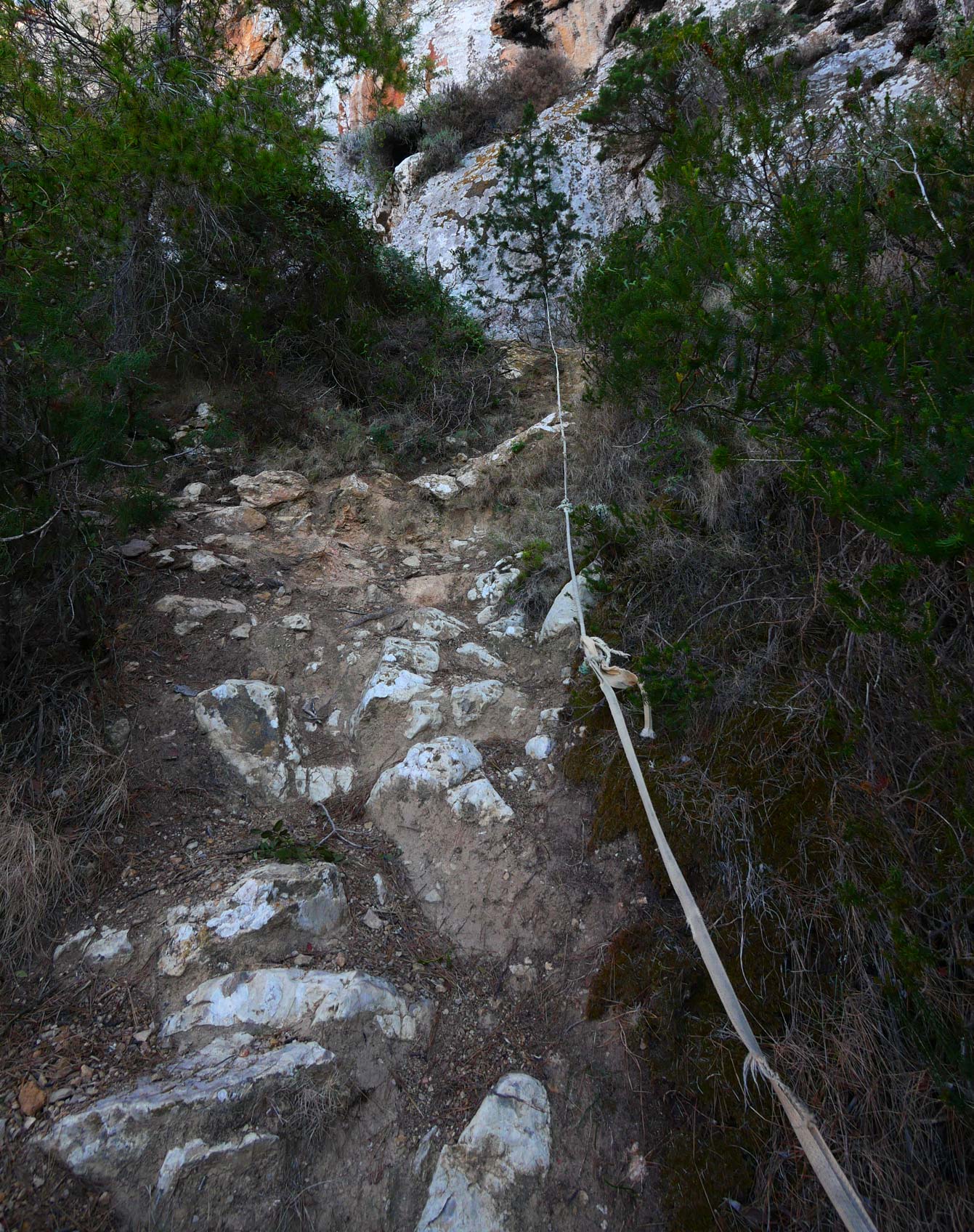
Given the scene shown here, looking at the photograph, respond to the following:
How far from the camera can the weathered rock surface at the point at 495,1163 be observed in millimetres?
1586

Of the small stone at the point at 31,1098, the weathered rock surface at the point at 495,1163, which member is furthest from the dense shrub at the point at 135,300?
the weathered rock surface at the point at 495,1163

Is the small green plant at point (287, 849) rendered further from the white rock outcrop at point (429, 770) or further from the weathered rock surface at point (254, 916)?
the white rock outcrop at point (429, 770)

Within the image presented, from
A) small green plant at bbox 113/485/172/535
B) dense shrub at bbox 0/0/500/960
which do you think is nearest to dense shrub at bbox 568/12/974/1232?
dense shrub at bbox 0/0/500/960

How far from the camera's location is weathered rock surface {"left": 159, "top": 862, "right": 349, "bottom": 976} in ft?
6.53

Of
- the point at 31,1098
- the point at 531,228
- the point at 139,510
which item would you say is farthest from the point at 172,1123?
the point at 531,228

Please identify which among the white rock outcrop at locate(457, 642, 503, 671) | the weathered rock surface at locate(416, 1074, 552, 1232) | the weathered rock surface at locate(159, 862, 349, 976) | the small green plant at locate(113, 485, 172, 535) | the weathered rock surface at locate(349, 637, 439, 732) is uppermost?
the small green plant at locate(113, 485, 172, 535)

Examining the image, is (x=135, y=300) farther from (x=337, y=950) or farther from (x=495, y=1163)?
(x=495, y=1163)

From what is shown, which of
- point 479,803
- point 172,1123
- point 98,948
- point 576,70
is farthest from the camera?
point 576,70

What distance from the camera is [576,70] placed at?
10047mm

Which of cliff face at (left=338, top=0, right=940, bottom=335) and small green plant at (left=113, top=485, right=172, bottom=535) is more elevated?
cliff face at (left=338, top=0, right=940, bottom=335)

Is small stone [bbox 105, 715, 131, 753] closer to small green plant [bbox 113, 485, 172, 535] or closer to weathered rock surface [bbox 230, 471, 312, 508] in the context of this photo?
small green plant [bbox 113, 485, 172, 535]

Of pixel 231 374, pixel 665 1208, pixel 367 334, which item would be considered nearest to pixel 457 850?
pixel 665 1208

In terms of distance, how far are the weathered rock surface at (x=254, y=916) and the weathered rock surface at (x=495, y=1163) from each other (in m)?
0.72

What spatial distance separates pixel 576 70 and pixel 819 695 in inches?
473
